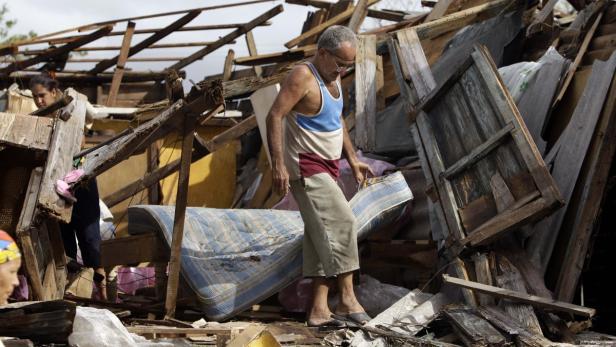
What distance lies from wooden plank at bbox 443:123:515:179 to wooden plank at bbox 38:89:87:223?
2.68 meters

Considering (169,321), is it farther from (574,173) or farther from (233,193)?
(233,193)

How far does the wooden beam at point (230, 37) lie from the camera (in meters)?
13.0

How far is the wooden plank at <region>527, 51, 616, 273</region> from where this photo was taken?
6.45m

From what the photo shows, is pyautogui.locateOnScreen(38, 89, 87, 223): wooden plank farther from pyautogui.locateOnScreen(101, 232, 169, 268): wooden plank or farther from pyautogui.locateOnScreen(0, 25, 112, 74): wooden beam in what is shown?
pyautogui.locateOnScreen(0, 25, 112, 74): wooden beam

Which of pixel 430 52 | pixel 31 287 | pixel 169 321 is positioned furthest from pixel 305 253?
pixel 430 52

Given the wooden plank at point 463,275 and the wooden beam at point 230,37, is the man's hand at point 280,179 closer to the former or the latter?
the wooden plank at point 463,275

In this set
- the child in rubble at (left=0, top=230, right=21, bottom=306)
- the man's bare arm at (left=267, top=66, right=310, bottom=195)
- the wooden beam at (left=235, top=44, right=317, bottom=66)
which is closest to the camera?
the child in rubble at (left=0, top=230, right=21, bottom=306)

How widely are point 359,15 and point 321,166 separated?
5.32 metres

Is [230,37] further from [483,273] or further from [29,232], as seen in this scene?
[29,232]

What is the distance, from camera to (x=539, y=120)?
7184 millimetres

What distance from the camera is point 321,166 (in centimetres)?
623

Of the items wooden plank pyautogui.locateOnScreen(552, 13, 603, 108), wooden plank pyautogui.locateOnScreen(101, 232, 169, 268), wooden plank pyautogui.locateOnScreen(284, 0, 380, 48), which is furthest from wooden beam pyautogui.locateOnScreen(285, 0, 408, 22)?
wooden plank pyautogui.locateOnScreen(101, 232, 169, 268)

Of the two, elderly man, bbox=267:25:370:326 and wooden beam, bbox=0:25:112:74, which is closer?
elderly man, bbox=267:25:370:326

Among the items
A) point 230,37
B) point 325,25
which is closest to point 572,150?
point 325,25
